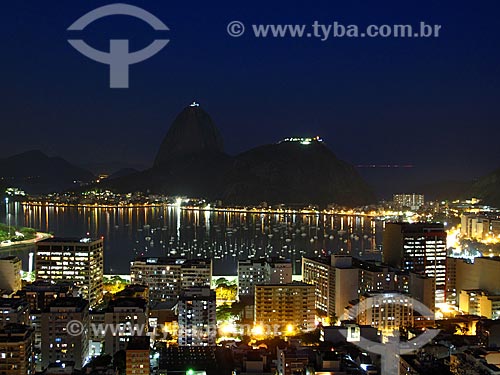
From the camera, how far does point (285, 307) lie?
5.99 metres

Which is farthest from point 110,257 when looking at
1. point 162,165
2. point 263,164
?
point 162,165

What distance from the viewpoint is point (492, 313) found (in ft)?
20.3

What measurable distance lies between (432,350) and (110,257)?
716 centimetres

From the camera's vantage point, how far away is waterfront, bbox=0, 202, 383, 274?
10812mm

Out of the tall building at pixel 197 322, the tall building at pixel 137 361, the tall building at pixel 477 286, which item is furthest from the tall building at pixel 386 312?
the tall building at pixel 137 361

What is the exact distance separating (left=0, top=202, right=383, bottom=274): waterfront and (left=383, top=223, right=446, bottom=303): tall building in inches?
77.3

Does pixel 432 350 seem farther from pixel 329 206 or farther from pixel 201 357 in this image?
pixel 329 206

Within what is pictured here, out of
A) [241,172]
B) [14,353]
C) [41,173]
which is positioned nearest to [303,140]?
[241,172]

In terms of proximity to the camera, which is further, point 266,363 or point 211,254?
point 211,254

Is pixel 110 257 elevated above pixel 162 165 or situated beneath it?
situated beneath

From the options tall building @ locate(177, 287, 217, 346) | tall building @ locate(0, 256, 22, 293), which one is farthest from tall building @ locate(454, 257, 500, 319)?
tall building @ locate(0, 256, 22, 293)

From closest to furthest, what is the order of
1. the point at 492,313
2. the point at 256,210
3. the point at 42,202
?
the point at 492,313 → the point at 256,210 → the point at 42,202

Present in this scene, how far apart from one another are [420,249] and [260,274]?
194cm

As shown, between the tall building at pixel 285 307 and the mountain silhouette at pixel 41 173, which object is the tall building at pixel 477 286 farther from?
the mountain silhouette at pixel 41 173
